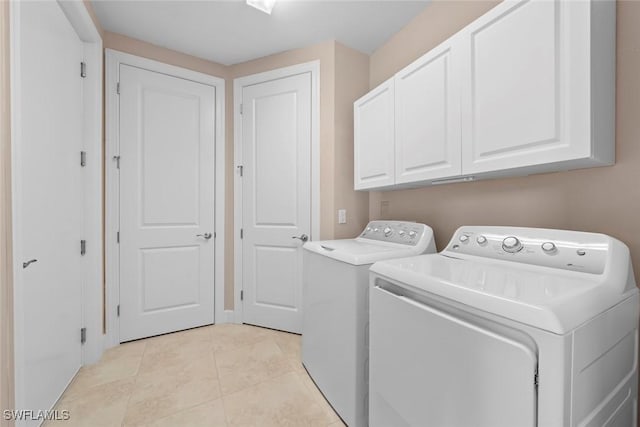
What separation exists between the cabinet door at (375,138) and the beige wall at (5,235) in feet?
5.85

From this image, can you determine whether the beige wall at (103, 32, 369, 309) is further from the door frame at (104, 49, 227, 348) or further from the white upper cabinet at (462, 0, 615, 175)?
the white upper cabinet at (462, 0, 615, 175)

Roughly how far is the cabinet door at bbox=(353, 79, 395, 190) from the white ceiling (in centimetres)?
61

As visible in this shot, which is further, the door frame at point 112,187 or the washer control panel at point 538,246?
the door frame at point 112,187

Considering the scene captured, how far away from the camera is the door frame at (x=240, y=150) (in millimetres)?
2340

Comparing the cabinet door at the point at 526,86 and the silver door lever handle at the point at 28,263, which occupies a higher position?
the cabinet door at the point at 526,86

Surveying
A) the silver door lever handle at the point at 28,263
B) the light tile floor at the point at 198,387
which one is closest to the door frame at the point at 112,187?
the light tile floor at the point at 198,387

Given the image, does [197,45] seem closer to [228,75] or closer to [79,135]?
[228,75]

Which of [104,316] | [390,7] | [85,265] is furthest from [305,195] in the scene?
[104,316]

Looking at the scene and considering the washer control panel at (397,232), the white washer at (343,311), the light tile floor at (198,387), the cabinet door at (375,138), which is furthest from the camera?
the cabinet door at (375,138)

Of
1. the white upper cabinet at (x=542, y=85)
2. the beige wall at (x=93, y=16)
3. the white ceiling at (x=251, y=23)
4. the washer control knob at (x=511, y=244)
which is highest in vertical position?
the white ceiling at (x=251, y=23)

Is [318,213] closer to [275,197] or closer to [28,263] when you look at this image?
[275,197]

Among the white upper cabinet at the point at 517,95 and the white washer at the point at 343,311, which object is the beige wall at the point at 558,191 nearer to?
the white upper cabinet at the point at 517,95

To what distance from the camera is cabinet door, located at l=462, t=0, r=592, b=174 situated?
2.93 feet

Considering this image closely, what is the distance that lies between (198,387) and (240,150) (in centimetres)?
190
